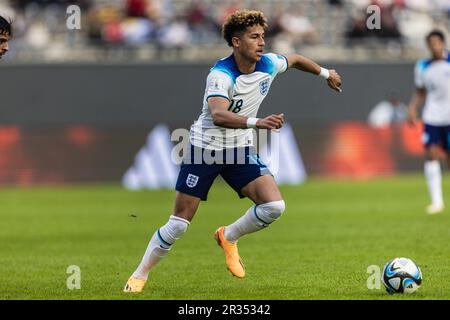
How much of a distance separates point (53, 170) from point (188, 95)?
13.0ft

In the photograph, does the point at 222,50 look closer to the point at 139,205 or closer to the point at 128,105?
the point at 128,105

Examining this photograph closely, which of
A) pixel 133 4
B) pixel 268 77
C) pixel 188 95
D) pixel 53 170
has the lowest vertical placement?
pixel 53 170

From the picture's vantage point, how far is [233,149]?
9.52 metres

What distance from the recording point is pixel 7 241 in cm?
1455

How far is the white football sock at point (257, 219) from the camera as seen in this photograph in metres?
9.41

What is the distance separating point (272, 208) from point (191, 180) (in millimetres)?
818

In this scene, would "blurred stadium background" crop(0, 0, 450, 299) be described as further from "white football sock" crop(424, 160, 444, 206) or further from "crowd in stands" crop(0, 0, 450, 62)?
"white football sock" crop(424, 160, 444, 206)

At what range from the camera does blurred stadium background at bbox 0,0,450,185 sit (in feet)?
79.6

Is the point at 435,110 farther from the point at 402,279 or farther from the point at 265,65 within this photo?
the point at 402,279

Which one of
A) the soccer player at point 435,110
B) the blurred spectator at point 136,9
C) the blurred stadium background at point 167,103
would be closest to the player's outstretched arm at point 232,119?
the blurred stadium background at point 167,103

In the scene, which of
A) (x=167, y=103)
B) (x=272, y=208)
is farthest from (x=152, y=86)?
(x=272, y=208)

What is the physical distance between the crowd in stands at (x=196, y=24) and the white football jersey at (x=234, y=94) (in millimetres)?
16543
